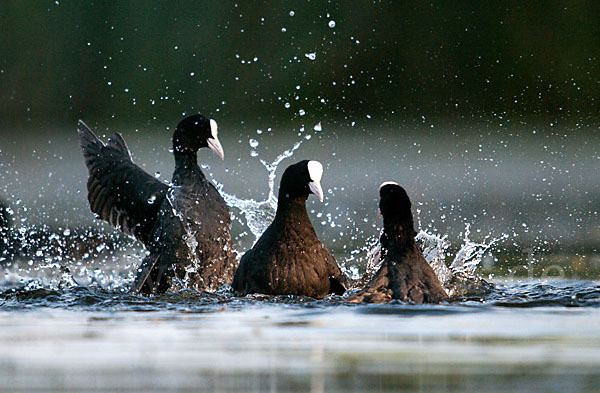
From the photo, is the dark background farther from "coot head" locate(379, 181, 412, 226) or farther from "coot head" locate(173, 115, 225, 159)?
"coot head" locate(379, 181, 412, 226)

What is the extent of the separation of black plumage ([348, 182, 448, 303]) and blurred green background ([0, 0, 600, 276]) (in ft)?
27.0

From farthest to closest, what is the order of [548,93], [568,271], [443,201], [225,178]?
[548,93] → [225,178] → [443,201] → [568,271]

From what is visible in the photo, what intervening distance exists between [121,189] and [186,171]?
49 centimetres

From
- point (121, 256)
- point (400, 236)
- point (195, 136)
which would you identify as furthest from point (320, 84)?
point (400, 236)

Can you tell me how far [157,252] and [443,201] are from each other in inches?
237

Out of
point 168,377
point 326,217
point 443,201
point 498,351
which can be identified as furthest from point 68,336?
point 443,201

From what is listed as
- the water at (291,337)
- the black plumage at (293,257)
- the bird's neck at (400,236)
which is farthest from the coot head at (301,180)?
the water at (291,337)

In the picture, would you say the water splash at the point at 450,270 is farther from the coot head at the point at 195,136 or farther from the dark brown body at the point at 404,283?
the coot head at the point at 195,136

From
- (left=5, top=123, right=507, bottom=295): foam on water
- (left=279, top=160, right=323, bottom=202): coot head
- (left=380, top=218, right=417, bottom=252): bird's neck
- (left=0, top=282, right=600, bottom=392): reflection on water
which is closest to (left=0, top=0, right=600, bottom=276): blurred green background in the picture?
(left=5, top=123, right=507, bottom=295): foam on water

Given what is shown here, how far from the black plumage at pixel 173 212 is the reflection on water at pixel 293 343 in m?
0.68

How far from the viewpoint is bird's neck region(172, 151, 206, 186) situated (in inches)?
287

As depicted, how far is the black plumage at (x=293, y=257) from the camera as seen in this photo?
642 cm

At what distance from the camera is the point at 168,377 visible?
3.69 metres

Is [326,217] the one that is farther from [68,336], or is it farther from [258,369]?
[258,369]
